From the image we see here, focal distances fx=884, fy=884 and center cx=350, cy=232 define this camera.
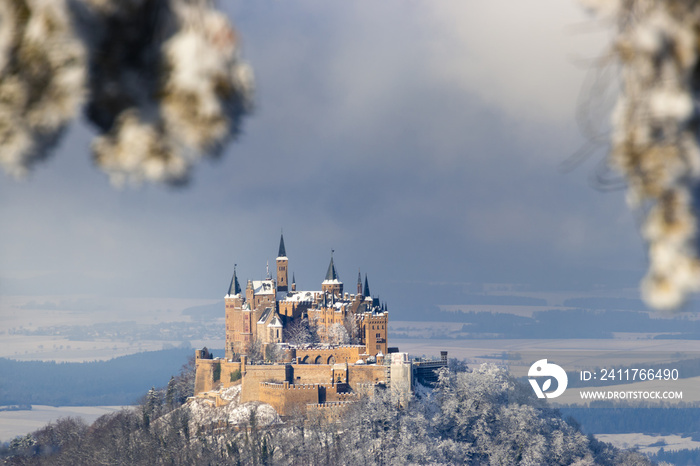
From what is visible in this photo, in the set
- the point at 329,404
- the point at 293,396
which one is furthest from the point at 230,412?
the point at 329,404

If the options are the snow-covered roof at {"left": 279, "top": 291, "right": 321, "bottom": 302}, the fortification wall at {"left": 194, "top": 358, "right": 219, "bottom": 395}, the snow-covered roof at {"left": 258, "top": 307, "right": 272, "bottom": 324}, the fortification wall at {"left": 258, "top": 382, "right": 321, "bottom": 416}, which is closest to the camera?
the fortification wall at {"left": 258, "top": 382, "right": 321, "bottom": 416}

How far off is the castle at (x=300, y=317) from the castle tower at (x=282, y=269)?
982 mm

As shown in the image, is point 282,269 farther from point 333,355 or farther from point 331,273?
point 333,355

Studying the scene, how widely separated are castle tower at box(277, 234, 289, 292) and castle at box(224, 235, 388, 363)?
38.7 inches

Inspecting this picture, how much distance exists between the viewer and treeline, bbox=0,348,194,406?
163 meters

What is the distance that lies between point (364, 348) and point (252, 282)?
20351 millimetres

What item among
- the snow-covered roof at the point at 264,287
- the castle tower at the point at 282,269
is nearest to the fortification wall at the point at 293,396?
the snow-covered roof at the point at 264,287

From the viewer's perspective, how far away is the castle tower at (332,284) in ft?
305

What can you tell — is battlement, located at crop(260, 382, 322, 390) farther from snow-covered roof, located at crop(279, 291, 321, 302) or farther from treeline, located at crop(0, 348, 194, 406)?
treeline, located at crop(0, 348, 194, 406)

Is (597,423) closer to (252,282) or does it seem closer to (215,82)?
(252,282)

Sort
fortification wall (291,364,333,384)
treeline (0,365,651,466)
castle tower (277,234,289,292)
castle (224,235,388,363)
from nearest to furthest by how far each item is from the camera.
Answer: treeline (0,365,651,466) < fortification wall (291,364,333,384) < castle (224,235,388,363) < castle tower (277,234,289,292)

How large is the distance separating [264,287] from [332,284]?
731 cm

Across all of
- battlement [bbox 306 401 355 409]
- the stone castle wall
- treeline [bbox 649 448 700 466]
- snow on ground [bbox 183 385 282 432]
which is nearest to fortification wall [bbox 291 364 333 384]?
battlement [bbox 306 401 355 409]

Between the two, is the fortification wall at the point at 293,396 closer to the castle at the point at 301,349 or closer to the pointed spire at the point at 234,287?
the castle at the point at 301,349
